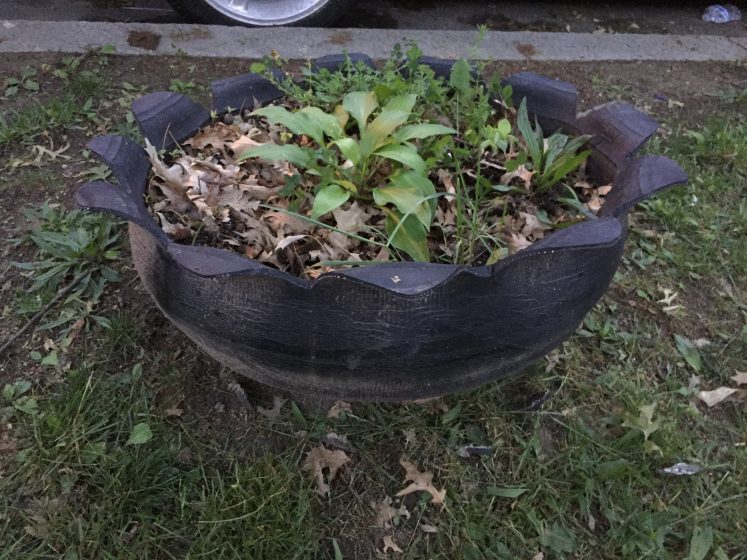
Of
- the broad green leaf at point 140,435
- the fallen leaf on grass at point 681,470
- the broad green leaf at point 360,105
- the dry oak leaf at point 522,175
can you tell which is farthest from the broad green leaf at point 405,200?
the fallen leaf on grass at point 681,470

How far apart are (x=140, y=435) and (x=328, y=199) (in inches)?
35.2

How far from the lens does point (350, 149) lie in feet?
5.06

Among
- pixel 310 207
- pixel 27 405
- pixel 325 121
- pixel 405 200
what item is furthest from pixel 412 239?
pixel 27 405

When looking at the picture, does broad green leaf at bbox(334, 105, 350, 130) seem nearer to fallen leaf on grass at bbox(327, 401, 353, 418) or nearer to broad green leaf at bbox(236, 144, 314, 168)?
broad green leaf at bbox(236, 144, 314, 168)

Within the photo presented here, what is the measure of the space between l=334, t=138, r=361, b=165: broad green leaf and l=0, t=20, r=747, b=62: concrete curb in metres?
1.97

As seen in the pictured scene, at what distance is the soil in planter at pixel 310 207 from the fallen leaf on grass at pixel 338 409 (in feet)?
1.93

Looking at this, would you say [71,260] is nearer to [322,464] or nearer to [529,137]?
[322,464]

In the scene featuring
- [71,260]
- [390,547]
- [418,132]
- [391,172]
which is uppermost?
[418,132]

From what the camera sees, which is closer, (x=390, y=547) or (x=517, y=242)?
(x=517, y=242)

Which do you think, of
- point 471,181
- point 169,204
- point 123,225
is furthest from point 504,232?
point 123,225

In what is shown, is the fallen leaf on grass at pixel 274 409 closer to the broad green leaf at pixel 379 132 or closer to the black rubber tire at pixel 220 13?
the broad green leaf at pixel 379 132

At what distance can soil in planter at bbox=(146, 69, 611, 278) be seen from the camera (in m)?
1.54

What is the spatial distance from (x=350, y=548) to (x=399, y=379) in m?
0.61

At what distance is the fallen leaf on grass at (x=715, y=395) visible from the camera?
2.12 m
